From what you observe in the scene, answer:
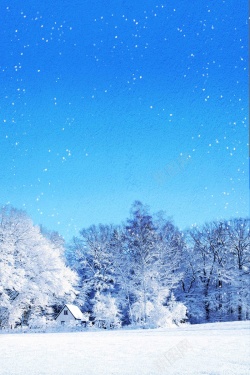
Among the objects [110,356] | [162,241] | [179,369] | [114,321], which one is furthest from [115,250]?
[179,369]

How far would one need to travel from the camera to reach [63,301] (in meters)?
43.9

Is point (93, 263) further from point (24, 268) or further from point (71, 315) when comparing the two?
point (24, 268)

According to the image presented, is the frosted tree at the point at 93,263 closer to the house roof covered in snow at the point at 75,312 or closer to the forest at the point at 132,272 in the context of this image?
the forest at the point at 132,272

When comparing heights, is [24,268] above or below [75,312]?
above

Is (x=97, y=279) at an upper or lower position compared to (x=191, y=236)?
lower

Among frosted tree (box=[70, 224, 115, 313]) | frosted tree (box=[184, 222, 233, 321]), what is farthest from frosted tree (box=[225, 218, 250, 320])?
frosted tree (box=[70, 224, 115, 313])

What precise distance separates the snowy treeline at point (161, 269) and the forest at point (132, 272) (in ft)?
0.31

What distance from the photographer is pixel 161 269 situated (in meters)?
36.2

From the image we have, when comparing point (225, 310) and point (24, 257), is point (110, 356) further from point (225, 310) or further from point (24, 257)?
point (225, 310)

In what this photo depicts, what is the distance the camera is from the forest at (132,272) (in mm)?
30891

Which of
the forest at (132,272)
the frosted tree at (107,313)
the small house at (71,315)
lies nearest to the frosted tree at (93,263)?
the forest at (132,272)

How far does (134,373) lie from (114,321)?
26693 mm

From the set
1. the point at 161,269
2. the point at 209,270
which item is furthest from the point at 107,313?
the point at 209,270

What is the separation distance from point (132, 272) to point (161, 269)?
3.06m
